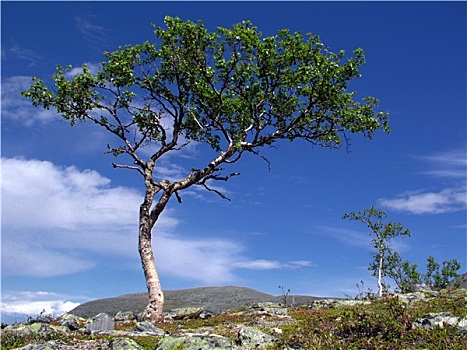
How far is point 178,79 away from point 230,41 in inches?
191

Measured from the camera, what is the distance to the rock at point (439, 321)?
46.9ft

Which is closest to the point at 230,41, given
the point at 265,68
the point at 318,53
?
the point at 265,68

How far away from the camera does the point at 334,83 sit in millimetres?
30922

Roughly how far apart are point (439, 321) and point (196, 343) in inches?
313

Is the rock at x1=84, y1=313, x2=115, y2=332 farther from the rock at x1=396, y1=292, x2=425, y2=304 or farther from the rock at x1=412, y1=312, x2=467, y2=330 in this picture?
the rock at x1=396, y1=292, x2=425, y2=304

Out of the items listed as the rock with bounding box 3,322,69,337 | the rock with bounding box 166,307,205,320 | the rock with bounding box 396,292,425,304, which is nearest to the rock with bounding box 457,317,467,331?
the rock with bounding box 396,292,425,304

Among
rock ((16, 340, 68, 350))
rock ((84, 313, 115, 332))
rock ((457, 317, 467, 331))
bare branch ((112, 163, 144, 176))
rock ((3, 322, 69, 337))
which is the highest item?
bare branch ((112, 163, 144, 176))

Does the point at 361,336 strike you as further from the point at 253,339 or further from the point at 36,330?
the point at 36,330

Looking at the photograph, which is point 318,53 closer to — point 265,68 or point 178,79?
point 265,68

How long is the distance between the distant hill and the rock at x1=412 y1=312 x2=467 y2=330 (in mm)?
35645

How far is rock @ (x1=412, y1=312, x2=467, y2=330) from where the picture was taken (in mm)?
14297

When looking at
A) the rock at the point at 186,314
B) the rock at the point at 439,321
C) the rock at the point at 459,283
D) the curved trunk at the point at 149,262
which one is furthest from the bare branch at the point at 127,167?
the rock at the point at 459,283

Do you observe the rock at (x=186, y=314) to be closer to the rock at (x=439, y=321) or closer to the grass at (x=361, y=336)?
the grass at (x=361, y=336)

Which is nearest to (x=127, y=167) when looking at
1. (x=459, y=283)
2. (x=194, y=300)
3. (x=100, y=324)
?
(x=100, y=324)
